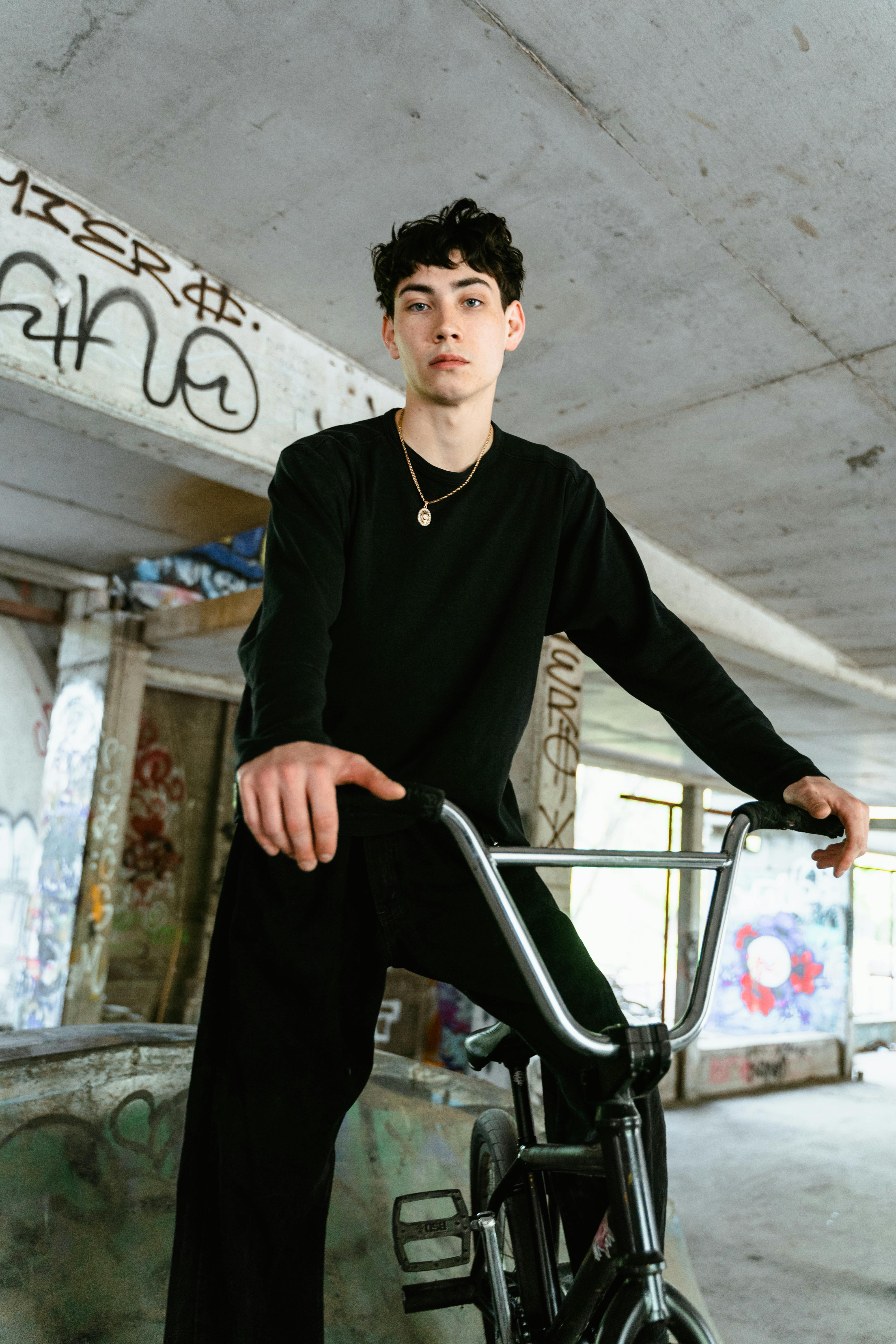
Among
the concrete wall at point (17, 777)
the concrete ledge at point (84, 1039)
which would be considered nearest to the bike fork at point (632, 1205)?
the concrete ledge at point (84, 1039)

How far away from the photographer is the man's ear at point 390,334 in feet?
5.84

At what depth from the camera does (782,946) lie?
58.7 feet

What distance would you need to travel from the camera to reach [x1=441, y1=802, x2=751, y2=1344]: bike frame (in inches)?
43.9

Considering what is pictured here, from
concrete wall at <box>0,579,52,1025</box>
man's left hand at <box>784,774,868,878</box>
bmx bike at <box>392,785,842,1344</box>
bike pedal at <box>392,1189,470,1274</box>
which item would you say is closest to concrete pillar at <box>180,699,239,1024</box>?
concrete wall at <box>0,579,52,1025</box>

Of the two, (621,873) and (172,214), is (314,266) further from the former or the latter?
(621,873)

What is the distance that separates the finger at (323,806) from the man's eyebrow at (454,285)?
3.37ft

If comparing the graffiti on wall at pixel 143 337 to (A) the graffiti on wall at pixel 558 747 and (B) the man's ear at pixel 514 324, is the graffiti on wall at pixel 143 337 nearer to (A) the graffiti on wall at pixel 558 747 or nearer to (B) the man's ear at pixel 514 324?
(B) the man's ear at pixel 514 324

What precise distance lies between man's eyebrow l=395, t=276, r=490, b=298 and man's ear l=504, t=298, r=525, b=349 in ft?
0.29

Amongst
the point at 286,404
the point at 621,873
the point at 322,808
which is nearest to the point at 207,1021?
the point at 322,808

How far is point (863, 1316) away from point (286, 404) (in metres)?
6.28

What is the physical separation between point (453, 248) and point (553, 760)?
14.5ft

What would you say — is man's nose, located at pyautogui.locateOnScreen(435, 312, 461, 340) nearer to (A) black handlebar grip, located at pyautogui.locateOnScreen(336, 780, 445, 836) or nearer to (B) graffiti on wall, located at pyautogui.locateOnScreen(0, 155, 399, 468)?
(A) black handlebar grip, located at pyautogui.locateOnScreen(336, 780, 445, 836)

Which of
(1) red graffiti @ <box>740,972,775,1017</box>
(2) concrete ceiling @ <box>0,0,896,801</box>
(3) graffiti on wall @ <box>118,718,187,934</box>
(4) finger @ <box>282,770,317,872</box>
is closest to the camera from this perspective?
(4) finger @ <box>282,770,317,872</box>

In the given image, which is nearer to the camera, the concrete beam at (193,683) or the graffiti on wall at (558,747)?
the graffiti on wall at (558,747)
